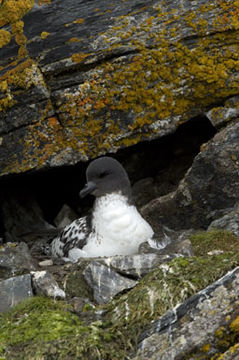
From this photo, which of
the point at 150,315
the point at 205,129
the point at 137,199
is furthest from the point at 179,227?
the point at 150,315

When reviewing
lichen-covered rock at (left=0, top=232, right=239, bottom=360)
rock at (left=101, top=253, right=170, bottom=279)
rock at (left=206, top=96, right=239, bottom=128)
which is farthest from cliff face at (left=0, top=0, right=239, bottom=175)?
lichen-covered rock at (left=0, top=232, right=239, bottom=360)

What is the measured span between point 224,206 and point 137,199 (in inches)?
82.2

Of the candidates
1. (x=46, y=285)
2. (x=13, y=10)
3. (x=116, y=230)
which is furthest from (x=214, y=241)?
(x=13, y=10)

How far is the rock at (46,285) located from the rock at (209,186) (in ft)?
9.07

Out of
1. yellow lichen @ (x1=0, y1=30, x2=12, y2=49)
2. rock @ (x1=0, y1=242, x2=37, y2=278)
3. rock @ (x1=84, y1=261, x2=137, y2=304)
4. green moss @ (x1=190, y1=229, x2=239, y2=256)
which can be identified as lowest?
green moss @ (x1=190, y1=229, x2=239, y2=256)

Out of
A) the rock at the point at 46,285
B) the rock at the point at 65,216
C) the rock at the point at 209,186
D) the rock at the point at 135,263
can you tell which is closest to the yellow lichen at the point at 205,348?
the rock at the point at 135,263

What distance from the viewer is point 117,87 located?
9.08 m

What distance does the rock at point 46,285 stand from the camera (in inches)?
245

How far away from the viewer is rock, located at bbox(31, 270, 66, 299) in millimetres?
6227

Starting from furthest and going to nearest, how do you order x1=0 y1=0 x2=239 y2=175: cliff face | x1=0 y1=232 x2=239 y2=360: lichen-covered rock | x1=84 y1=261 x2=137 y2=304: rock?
x1=0 y1=0 x2=239 y2=175: cliff face < x1=84 y1=261 x2=137 y2=304: rock < x1=0 y1=232 x2=239 y2=360: lichen-covered rock

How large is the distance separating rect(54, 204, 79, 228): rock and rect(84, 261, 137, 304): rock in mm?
4011

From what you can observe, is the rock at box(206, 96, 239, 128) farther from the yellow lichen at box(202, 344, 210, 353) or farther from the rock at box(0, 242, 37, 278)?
the yellow lichen at box(202, 344, 210, 353)

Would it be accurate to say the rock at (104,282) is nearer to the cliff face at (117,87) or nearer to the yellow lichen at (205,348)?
the yellow lichen at (205,348)

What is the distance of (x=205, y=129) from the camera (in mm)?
10172
